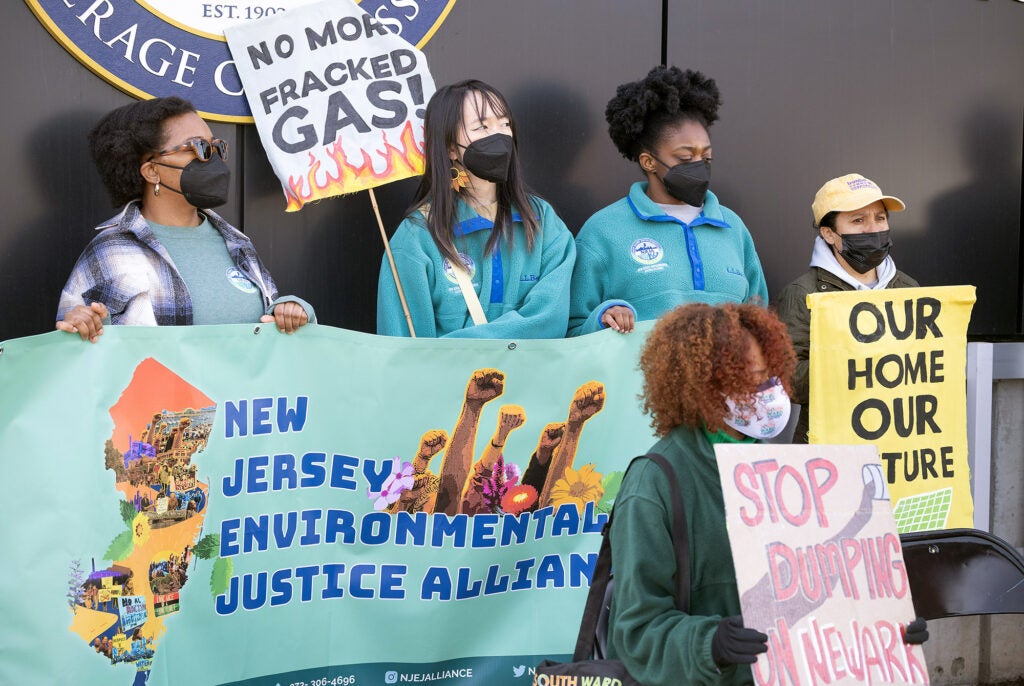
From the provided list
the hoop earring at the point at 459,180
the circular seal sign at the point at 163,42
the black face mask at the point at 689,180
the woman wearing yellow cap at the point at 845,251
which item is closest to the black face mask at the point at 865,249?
the woman wearing yellow cap at the point at 845,251

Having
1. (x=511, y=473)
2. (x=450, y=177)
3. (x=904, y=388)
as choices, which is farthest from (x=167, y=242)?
(x=904, y=388)

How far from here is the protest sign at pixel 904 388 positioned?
4125mm

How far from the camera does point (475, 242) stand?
4.13 meters

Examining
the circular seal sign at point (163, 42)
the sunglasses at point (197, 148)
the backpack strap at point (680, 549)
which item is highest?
the circular seal sign at point (163, 42)

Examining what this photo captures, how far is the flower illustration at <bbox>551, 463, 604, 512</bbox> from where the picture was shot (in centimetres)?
386

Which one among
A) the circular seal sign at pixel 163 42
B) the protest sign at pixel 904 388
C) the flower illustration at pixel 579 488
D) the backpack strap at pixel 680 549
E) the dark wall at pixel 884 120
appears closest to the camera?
the backpack strap at pixel 680 549

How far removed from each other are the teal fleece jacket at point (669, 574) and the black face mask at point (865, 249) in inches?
91.6

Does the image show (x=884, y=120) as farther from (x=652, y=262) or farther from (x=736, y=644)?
(x=736, y=644)

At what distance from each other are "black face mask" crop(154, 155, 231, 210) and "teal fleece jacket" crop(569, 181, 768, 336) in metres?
1.39

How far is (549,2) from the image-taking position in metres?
5.02

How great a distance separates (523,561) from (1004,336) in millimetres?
3296

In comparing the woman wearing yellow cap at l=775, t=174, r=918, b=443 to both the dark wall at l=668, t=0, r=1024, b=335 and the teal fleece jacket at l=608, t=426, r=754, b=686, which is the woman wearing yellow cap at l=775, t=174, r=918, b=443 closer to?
the dark wall at l=668, t=0, r=1024, b=335

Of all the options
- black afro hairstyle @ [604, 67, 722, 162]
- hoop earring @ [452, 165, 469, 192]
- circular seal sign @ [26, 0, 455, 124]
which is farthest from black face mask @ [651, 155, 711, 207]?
circular seal sign @ [26, 0, 455, 124]

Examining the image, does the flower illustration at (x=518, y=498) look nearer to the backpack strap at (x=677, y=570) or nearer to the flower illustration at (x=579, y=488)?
the flower illustration at (x=579, y=488)
